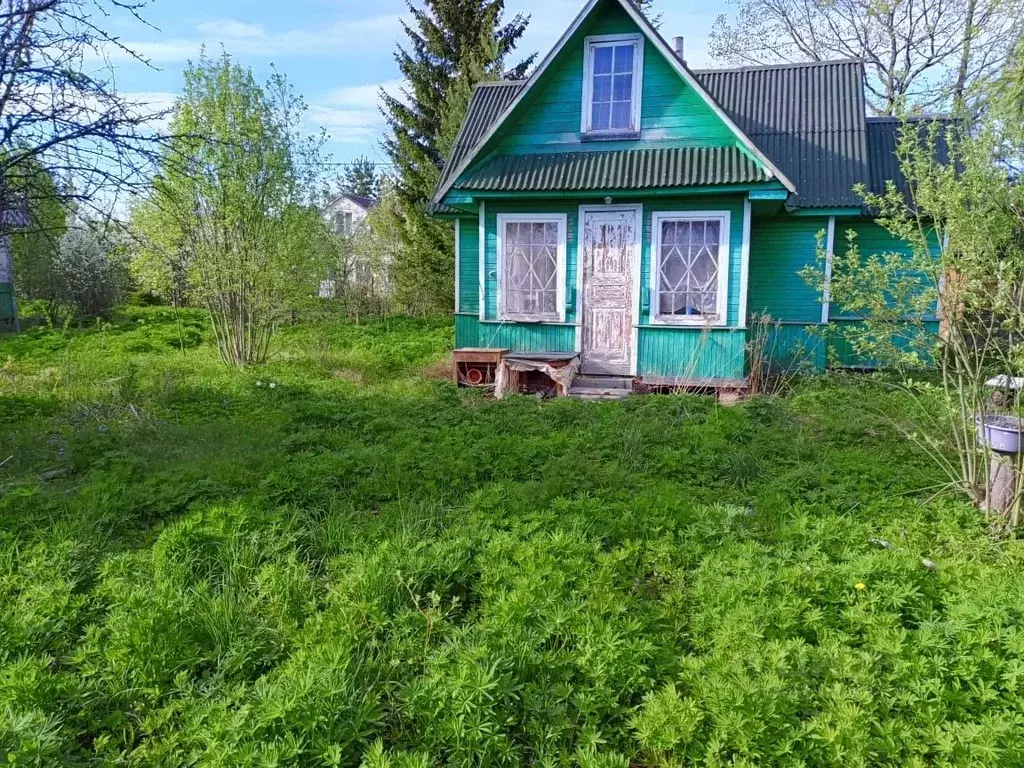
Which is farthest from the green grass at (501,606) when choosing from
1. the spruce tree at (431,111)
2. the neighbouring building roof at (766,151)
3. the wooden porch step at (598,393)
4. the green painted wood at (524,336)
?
the spruce tree at (431,111)

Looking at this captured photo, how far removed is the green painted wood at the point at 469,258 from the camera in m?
11.0

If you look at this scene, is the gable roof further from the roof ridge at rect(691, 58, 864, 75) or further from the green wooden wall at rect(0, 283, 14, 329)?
the green wooden wall at rect(0, 283, 14, 329)

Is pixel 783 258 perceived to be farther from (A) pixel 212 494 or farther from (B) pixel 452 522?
(A) pixel 212 494

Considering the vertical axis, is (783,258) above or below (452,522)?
above

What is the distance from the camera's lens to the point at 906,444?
577 centimetres

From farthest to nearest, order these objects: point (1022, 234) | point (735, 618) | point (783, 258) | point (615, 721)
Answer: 1. point (783, 258)
2. point (1022, 234)
3. point (735, 618)
4. point (615, 721)

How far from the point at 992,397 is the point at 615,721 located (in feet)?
11.8

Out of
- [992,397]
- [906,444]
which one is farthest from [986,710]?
[906,444]

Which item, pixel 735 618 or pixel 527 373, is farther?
→ pixel 527 373

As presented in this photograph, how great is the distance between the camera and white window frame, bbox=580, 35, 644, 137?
923cm

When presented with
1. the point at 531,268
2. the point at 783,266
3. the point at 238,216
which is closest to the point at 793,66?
the point at 783,266

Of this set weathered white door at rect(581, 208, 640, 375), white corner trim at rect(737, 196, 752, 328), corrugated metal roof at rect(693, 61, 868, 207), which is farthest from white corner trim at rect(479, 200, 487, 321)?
corrugated metal roof at rect(693, 61, 868, 207)

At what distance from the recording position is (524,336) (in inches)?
389

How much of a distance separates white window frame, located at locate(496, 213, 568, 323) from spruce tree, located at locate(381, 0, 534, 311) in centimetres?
887
